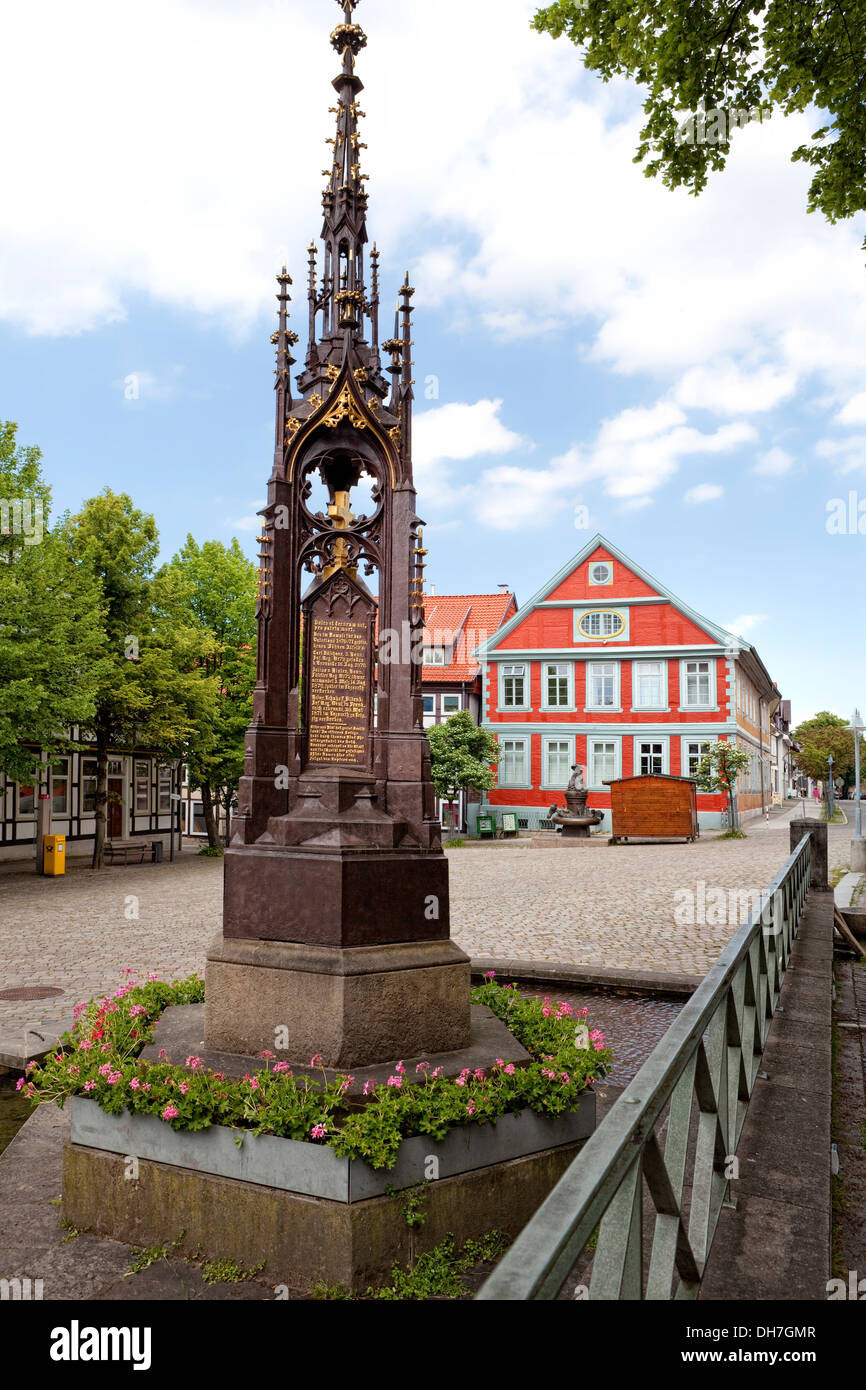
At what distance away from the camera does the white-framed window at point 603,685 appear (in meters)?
37.8

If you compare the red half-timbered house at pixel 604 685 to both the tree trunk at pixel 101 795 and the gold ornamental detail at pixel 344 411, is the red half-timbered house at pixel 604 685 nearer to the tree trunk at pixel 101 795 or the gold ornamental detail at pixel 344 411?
the tree trunk at pixel 101 795

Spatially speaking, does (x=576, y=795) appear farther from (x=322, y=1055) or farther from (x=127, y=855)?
(x=322, y=1055)

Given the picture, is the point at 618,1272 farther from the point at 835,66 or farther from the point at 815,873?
the point at 815,873

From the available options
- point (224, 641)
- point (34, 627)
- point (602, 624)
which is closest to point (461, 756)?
point (602, 624)

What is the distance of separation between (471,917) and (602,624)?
26.0 metres

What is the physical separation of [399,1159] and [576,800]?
1172 inches

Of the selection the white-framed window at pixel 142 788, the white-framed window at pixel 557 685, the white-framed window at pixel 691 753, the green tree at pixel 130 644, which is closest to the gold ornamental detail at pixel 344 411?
the green tree at pixel 130 644

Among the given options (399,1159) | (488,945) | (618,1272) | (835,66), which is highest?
(835,66)

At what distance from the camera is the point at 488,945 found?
11.2 meters

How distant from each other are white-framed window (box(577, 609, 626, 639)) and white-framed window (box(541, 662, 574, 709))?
1.62 meters

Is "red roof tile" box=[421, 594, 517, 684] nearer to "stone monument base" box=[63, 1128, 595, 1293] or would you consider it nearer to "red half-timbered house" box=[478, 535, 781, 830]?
"red half-timbered house" box=[478, 535, 781, 830]

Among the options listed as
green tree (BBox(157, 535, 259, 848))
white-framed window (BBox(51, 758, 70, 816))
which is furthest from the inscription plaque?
white-framed window (BBox(51, 758, 70, 816))
